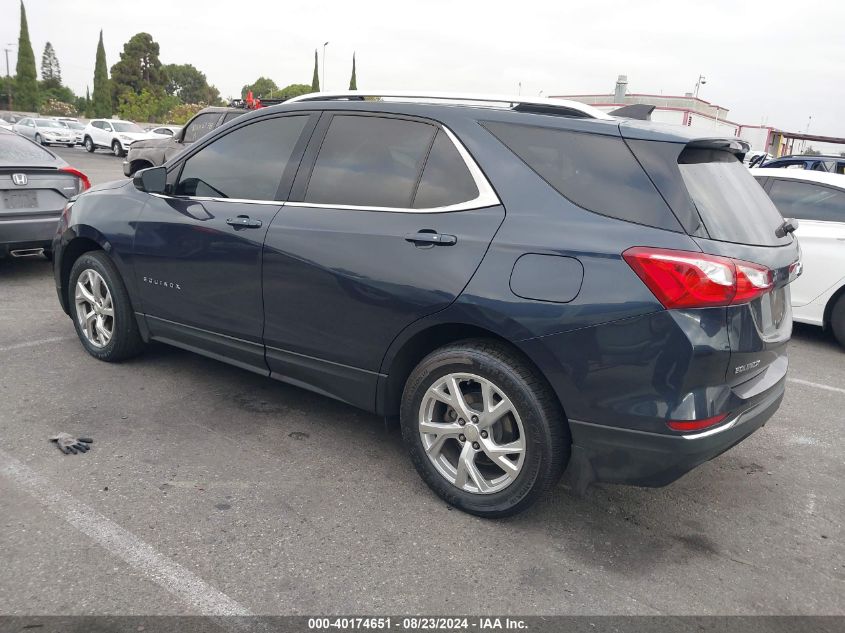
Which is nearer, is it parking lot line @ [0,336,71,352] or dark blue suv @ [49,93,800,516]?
dark blue suv @ [49,93,800,516]

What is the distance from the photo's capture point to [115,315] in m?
→ 4.61

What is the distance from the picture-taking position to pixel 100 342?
480cm

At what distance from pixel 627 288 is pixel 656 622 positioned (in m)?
1.21

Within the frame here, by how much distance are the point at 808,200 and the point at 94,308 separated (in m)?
6.32

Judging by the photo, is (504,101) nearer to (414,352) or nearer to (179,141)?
(414,352)

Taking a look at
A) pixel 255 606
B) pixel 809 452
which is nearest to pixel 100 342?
pixel 255 606

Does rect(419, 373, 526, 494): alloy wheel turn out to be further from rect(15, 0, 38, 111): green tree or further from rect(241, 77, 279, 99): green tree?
rect(241, 77, 279, 99): green tree

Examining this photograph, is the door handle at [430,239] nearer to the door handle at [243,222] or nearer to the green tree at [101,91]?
the door handle at [243,222]

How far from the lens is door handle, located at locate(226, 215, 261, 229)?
12.2 ft

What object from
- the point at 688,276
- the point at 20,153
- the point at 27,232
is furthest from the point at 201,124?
the point at 688,276

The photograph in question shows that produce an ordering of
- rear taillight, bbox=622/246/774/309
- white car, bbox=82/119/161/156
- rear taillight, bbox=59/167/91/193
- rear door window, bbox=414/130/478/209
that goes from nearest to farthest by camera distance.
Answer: rear taillight, bbox=622/246/774/309, rear door window, bbox=414/130/478/209, rear taillight, bbox=59/167/91/193, white car, bbox=82/119/161/156

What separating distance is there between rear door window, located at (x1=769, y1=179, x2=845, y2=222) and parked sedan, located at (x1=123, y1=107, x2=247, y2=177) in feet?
26.8

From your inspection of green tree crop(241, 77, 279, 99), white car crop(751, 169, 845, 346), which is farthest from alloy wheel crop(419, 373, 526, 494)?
green tree crop(241, 77, 279, 99)

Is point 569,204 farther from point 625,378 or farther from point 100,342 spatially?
point 100,342
